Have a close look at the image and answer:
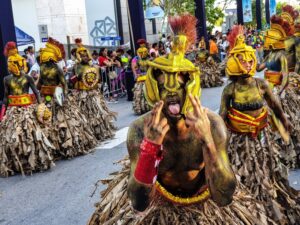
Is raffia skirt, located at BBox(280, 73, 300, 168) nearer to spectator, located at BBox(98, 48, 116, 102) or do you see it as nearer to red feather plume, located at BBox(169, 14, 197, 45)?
red feather plume, located at BBox(169, 14, 197, 45)

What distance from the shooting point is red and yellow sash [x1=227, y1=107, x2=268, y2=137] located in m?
5.24

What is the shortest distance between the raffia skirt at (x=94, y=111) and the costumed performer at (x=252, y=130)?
568 centimetres

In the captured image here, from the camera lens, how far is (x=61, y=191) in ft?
23.5

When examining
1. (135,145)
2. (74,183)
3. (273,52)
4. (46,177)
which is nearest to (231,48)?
(273,52)

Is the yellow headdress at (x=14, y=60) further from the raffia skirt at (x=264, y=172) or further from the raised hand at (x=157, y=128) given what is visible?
the raised hand at (x=157, y=128)

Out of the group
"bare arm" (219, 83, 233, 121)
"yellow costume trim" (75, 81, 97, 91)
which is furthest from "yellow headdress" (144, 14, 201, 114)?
"yellow costume trim" (75, 81, 97, 91)

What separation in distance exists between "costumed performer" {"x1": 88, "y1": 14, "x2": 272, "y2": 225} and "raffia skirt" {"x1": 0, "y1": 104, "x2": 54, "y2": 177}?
16.1 ft

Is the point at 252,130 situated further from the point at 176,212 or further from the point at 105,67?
the point at 105,67

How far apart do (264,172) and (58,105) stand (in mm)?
5361

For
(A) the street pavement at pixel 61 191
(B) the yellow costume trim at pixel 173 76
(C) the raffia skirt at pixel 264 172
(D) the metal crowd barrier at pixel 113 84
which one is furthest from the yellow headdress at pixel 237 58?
(D) the metal crowd barrier at pixel 113 84

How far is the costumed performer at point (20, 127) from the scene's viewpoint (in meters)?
8.24

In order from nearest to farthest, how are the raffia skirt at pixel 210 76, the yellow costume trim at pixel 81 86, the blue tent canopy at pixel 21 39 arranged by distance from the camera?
the yellow costume trim at pixel 81 86 → the blue tent canopy at pixel 21 39 → the raffia skirt at pixel 210 76

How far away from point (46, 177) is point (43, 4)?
23758 mm

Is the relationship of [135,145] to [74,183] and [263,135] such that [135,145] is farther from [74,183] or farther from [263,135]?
[74,183]
